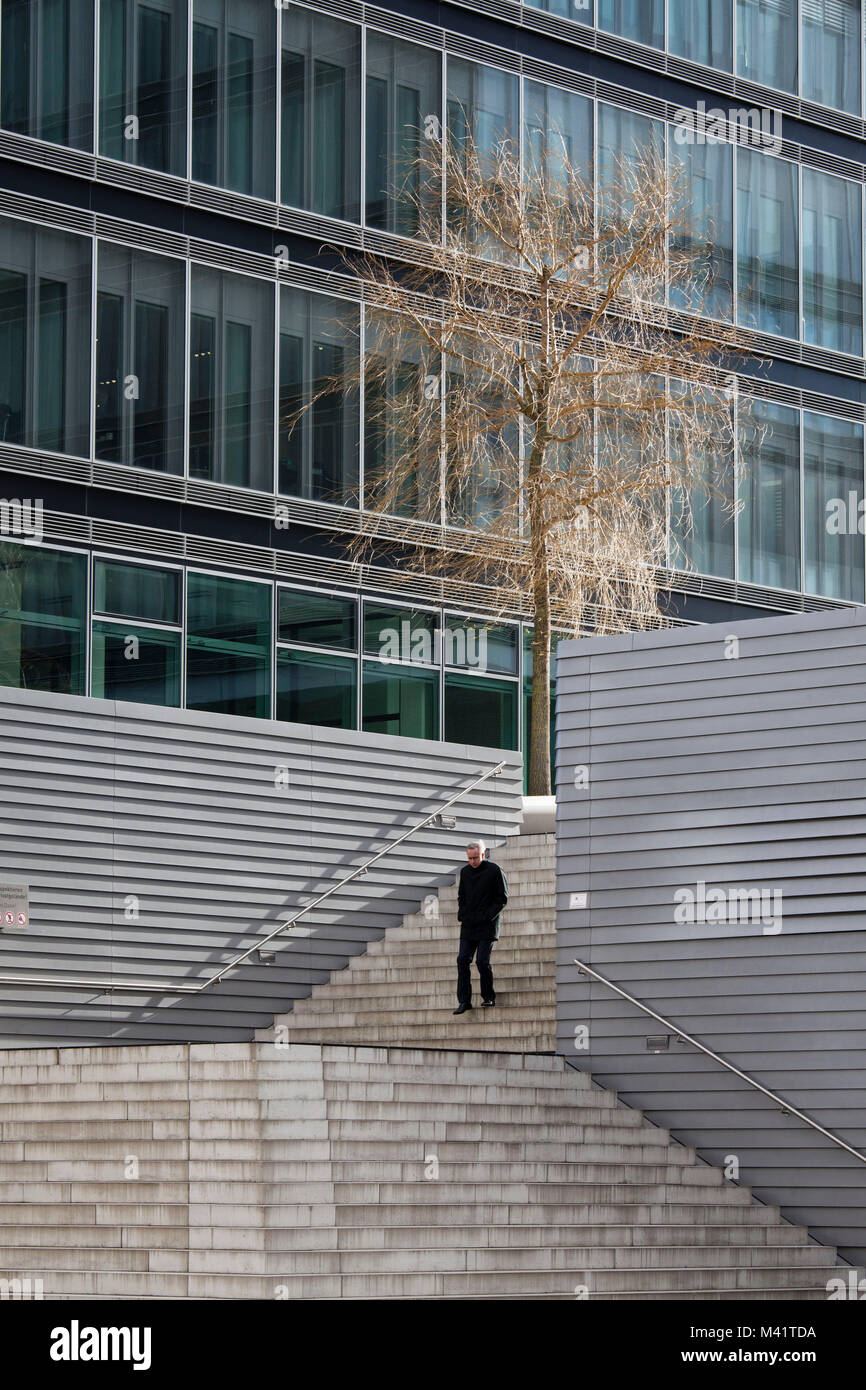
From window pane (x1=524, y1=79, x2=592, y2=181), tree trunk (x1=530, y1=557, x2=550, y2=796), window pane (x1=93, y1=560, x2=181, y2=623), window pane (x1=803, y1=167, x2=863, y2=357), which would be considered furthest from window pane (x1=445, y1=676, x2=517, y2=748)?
window pane (x1=803, y1=167, x2=863, y2=357)

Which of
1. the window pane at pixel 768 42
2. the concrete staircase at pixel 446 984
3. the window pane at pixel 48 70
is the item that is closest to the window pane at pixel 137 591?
the concrete staircase at pixel 446 984

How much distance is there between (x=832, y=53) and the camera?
34.5 metres

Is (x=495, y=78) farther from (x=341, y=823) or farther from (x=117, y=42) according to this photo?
(x=341, y=823)

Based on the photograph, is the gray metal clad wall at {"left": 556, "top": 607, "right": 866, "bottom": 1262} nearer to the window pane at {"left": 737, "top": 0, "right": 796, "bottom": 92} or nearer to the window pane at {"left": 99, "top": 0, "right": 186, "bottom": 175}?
the window pane at {"left": 99, "top": 0, "right": 186, "bottom": 175}

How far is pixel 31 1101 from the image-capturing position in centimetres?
1648

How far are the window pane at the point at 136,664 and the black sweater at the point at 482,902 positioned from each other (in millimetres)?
4772

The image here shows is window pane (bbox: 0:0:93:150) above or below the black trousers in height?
above

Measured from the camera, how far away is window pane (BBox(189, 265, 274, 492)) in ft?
82.8

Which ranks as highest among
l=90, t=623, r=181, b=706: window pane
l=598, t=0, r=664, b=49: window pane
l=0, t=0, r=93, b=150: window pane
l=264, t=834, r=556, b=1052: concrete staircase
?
l=598, t=0, r=664, b=49: window pane

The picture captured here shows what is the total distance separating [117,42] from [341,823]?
8993 mm

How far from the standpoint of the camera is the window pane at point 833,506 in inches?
1316

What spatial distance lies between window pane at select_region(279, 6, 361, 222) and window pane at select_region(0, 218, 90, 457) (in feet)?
11.4

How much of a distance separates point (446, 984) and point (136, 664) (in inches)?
200

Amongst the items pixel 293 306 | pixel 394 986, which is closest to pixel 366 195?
pixel 293 306
